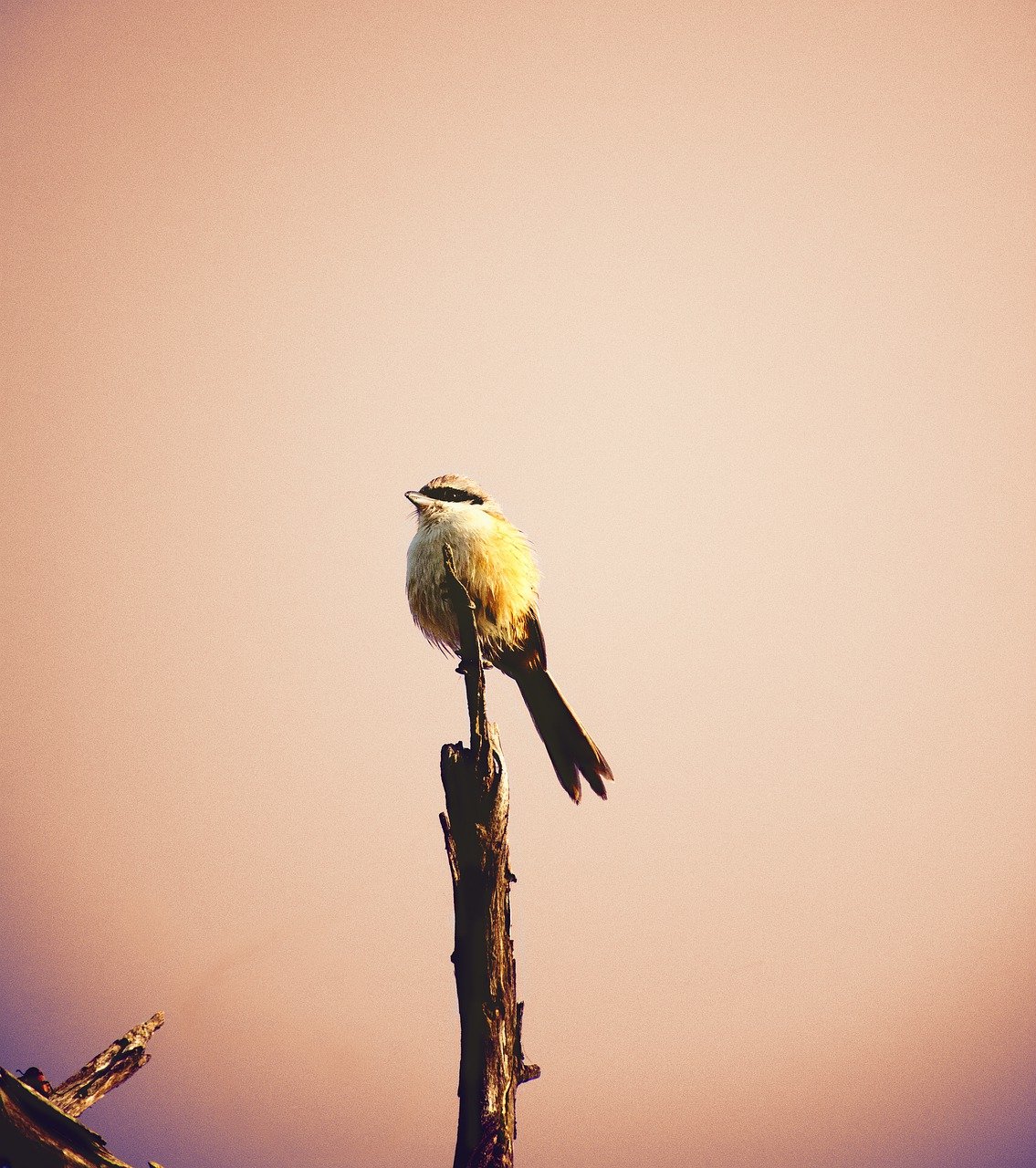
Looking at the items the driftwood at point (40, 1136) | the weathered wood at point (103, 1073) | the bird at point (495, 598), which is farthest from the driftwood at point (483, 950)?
the bird at point (495, 598)

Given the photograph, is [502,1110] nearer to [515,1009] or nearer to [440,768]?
[515,1009]

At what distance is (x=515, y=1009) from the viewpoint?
2.88m

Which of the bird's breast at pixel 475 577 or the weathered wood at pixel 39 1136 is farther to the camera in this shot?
the bird's breast at pixel 475 577

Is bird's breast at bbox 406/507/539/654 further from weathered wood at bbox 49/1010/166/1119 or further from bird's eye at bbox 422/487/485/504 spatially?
weathered wood at bbox 49/1010/166/1119

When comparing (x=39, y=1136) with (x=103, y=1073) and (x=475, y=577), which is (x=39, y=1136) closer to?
(x=103, y=1073)

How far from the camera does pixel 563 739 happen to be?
5367 mm

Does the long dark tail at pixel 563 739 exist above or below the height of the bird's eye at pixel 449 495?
below

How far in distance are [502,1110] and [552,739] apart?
2.82 m

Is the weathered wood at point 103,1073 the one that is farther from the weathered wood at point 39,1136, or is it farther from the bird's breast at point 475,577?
the bird's breast at point 475,577

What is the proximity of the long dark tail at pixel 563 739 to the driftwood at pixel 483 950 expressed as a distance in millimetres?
2058

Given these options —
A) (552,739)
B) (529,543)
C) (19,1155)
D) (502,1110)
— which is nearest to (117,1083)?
(19,1155)

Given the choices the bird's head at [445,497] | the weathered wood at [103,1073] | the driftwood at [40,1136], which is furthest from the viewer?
the bird's head at [445,497]

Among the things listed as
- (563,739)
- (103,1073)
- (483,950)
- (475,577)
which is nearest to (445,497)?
(475,577)

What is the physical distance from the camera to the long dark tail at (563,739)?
5.19 m
